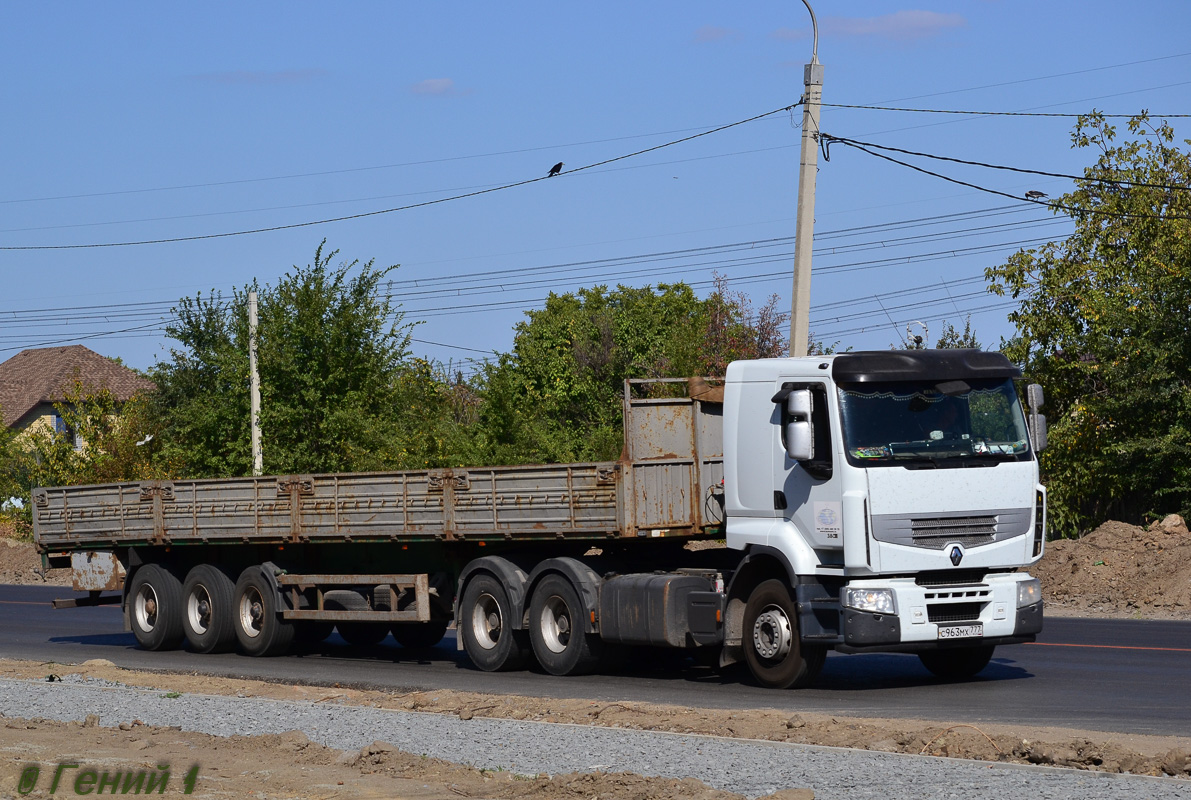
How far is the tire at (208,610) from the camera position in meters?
19.4

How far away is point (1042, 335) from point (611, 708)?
2738cm

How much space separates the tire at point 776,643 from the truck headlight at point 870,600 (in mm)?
599

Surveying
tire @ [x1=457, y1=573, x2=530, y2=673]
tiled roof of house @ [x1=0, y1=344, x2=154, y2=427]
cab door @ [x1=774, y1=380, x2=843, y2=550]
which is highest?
tiled roof of house @ [x1=0, y1=344, x2=154, y2=427]

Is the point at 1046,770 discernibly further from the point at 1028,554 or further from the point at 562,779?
the point at 1028,554

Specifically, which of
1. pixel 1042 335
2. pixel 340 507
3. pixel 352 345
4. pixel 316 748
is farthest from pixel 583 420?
pixel 316 748

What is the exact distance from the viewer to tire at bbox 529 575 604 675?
1515 centimetres

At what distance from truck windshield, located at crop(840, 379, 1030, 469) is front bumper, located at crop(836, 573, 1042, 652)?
1102 mm

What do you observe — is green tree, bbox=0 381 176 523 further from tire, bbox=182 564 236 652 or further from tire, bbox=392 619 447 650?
tire, bbox=392 619 447 650

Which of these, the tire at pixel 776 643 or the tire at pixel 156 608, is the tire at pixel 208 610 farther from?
the tire at pixel 776 643

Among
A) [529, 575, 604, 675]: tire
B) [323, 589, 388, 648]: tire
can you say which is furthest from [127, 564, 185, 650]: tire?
[529, 575, 604, 675]: tire

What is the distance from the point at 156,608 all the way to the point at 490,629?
6367 millimetres

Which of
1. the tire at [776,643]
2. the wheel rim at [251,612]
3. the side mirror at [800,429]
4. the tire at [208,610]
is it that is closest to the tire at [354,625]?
the wheel rim at [251,612]

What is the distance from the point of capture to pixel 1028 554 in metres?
13.5

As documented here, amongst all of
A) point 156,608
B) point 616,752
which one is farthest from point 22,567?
point 616,752
